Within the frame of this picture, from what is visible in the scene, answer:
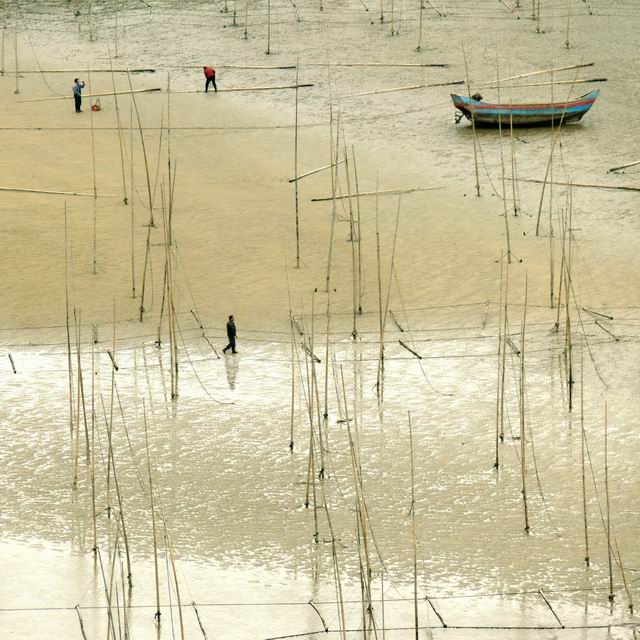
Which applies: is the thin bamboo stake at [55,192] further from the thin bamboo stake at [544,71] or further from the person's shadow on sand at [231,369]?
the thin bamboo stake at [544,71]

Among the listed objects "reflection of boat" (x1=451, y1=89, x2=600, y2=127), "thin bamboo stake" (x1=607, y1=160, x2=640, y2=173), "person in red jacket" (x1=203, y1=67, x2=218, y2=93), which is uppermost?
"person in red jacket" (x1=203, y1=67, x2=218, y2=93)

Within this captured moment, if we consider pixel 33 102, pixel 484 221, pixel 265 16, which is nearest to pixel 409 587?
pixel 484 221

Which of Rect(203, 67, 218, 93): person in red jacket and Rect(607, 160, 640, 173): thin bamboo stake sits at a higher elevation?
Rect(203, 67, 218, 93): person in red jacket

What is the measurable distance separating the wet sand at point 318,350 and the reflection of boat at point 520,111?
0.95 ft

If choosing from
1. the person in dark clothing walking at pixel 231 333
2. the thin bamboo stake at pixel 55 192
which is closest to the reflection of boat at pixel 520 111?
the thin bamboo stake at pixel 55 192

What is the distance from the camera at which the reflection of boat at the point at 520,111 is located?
65.0 feet

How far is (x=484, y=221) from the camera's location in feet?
56.5

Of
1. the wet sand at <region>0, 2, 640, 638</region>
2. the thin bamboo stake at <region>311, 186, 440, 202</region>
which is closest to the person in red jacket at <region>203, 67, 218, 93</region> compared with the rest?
the wet sand at <region>0, 2, 640, 638</region>

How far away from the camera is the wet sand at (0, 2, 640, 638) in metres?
9.73

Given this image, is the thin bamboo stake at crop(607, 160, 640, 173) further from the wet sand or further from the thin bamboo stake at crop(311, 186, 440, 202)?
the thin bamboo stake at crop(311, 186, 440, 202)

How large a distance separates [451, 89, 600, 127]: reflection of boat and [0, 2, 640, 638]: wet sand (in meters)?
0.29

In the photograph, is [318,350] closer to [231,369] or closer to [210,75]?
[231,369]

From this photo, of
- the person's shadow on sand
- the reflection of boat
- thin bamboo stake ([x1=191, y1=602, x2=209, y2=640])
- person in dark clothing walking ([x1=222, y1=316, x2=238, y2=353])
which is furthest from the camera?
the reflection of boat

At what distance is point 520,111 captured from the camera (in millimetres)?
19875
